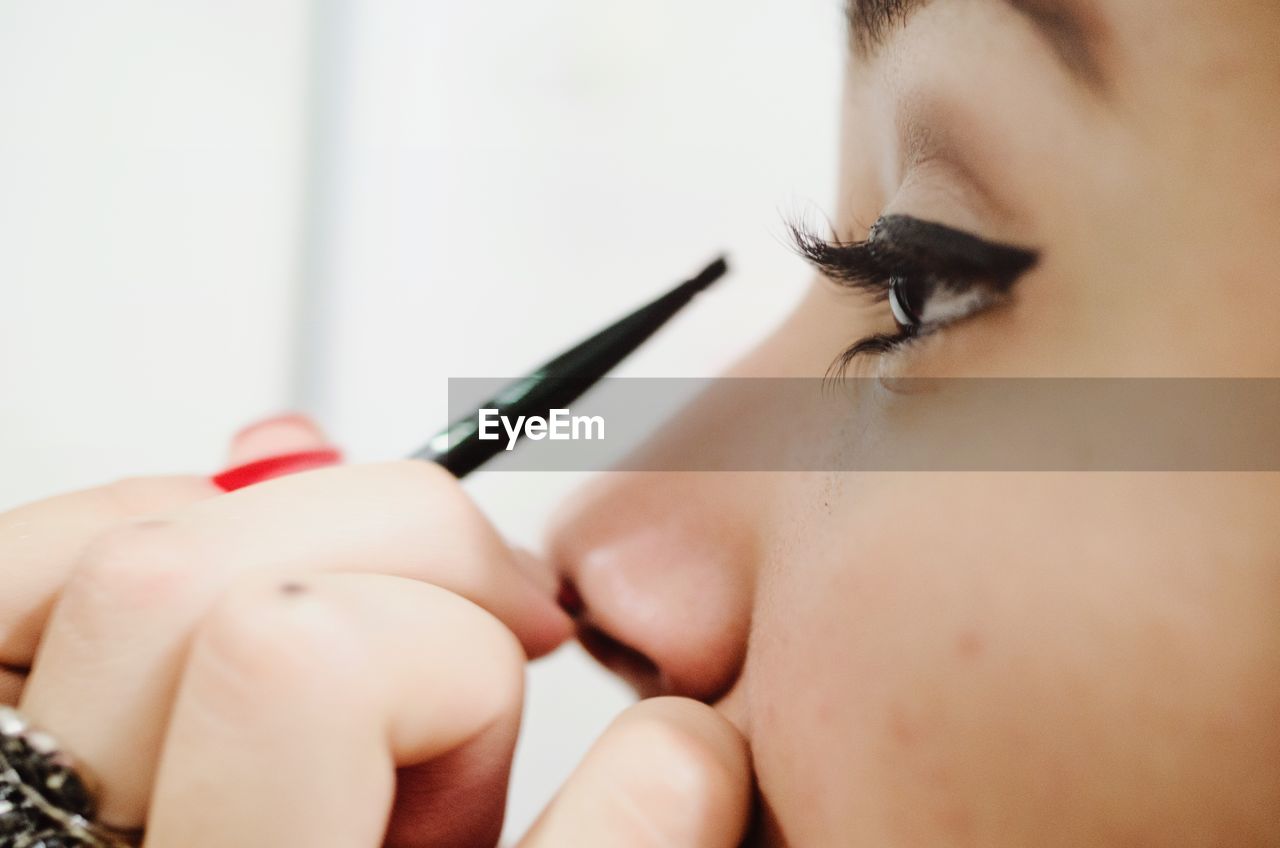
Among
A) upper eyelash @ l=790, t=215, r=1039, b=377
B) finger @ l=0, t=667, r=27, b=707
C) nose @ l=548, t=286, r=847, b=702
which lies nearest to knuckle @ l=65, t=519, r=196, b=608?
finger @ l=0, t=667, r=27, b=707

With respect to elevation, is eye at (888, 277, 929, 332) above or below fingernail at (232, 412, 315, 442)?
above

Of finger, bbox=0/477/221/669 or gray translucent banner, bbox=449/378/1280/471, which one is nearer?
gray translucent banner, bbox=449/378/1280/471

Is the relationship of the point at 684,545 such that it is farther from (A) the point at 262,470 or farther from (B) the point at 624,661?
(A) the point at 262,470

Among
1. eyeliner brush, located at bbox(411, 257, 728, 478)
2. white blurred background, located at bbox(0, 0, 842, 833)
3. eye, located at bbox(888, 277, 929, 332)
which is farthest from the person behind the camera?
white blurred background, located at bbox(0, 0, 842, 833)

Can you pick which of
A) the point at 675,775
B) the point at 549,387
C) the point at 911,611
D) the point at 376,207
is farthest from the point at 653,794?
the point at 376,207

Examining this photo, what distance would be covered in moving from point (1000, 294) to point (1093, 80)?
0.08 meters

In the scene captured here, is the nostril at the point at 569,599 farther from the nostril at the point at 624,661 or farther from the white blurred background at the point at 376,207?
the white blurred background at the point at 376,207

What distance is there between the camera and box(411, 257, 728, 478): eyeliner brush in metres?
0.46

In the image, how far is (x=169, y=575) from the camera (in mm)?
302

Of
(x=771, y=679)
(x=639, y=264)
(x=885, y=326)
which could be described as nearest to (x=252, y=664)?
(x=771, y=679)

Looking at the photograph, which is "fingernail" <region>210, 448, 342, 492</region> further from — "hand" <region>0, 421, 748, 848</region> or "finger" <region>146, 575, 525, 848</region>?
"finger" <region>146, 575, 525, 848</region>

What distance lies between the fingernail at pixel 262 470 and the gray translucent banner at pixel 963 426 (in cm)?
10

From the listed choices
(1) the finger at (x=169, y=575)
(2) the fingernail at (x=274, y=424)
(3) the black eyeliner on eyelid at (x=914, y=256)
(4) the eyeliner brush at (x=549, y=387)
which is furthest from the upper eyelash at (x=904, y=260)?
(2) the fingernail at (x=274, y=424)

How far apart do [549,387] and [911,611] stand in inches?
10.1
